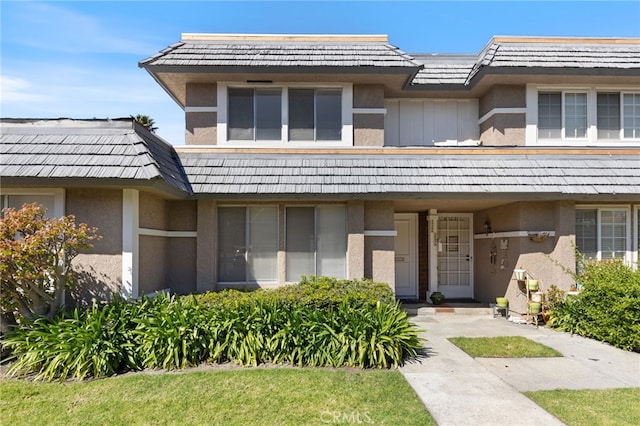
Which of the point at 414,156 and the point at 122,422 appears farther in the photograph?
the point at 414,156

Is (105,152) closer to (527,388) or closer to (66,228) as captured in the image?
(66,228)

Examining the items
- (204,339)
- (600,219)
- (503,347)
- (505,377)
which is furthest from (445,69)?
(204,339)

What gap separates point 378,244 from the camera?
9.53m

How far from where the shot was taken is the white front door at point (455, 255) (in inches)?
476

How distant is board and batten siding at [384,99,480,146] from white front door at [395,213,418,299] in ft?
8.16

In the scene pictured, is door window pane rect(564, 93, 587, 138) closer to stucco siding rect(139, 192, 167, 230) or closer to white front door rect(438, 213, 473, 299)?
white front door rect(438, 213, 473, 299)

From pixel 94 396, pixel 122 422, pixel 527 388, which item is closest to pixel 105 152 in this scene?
pixel 94 396

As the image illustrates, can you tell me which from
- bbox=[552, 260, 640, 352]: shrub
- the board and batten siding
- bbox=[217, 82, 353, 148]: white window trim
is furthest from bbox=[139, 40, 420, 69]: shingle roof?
bbox=[552, 260, 640, 352]: shrub

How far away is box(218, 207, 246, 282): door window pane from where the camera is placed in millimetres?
9500

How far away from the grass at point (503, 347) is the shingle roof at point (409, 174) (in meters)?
3.27

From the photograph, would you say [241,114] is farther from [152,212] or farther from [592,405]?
[592,405]

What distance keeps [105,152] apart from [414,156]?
700 centimetres

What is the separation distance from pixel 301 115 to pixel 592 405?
8507 mm

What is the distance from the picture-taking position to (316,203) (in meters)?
9.48
